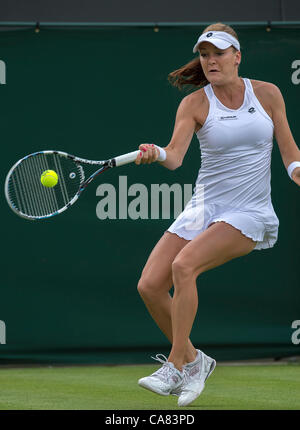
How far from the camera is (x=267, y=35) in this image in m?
5.62

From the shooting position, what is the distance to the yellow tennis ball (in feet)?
13.2

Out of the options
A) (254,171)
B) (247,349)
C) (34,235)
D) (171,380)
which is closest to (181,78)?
(254,171)

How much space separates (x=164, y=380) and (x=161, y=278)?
444 mm

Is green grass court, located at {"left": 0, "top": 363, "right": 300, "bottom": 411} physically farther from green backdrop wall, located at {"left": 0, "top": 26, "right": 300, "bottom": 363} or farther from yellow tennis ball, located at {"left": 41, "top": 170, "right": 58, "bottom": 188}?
yellow tennis ball, located at {"left": 41, "top": 170, "right": 58, "bottom": 188}

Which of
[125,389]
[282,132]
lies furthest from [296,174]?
[125,389]

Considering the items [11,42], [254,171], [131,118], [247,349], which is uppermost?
[11,42]

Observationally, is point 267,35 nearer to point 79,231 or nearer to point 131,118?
point 131,118

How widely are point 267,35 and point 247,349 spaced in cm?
191

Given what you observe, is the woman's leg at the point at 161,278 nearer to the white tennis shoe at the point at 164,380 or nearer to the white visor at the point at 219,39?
the white tennis shoe at the point at 164,380

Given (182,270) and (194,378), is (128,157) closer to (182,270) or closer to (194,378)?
(182,270)

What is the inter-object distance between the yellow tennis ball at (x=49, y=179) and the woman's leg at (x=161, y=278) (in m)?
0.54

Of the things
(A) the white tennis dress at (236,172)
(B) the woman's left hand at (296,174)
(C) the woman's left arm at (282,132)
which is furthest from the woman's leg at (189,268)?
(C) the woman's left arm at (282,132)

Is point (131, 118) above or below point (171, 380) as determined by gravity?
above

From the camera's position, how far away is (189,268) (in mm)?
3705
